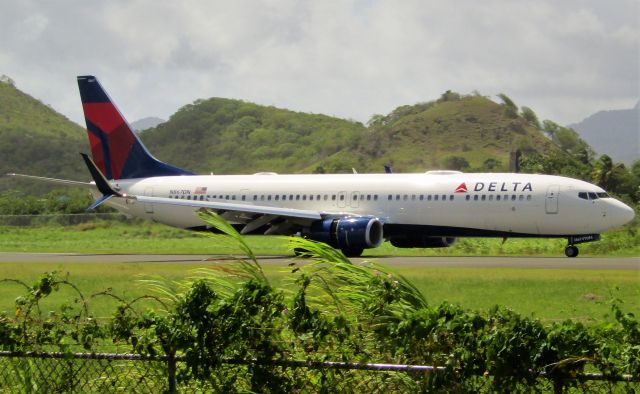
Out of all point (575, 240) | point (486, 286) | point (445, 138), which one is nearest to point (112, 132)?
point (575, 240)

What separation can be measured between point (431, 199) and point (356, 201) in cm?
312

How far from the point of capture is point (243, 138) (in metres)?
178

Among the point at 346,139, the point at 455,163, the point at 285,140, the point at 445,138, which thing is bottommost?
the point at 455,163

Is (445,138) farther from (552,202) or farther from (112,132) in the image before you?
(552,202)

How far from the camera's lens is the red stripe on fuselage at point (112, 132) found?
143 feet

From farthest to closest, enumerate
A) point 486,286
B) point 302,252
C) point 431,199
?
1. point 431,199
2. point 486,286
3. point 302,252

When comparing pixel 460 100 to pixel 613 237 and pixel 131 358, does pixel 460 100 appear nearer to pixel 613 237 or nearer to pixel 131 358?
pixel 613 237

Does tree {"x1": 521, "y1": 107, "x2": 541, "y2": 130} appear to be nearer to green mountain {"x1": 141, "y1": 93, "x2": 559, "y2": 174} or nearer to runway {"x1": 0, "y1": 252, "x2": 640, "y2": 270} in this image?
green mountain {"x1": 141, "y1": 93, "x2": 559, "y2": 174}

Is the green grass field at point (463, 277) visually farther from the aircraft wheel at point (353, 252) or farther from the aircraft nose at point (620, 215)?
the aircraft nose at point (620, 215)

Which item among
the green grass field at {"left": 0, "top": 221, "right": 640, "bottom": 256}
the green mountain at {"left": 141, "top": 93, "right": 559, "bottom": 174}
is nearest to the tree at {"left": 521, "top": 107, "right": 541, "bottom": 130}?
the green mountain at {"left": 141, "top": 93, "right": 559, "bottom": 174}

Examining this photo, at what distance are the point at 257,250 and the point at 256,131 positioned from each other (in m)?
140

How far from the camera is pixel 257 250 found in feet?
145

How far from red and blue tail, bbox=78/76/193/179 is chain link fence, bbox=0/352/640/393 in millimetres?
35078

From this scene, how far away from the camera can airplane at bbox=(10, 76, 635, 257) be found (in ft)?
110
